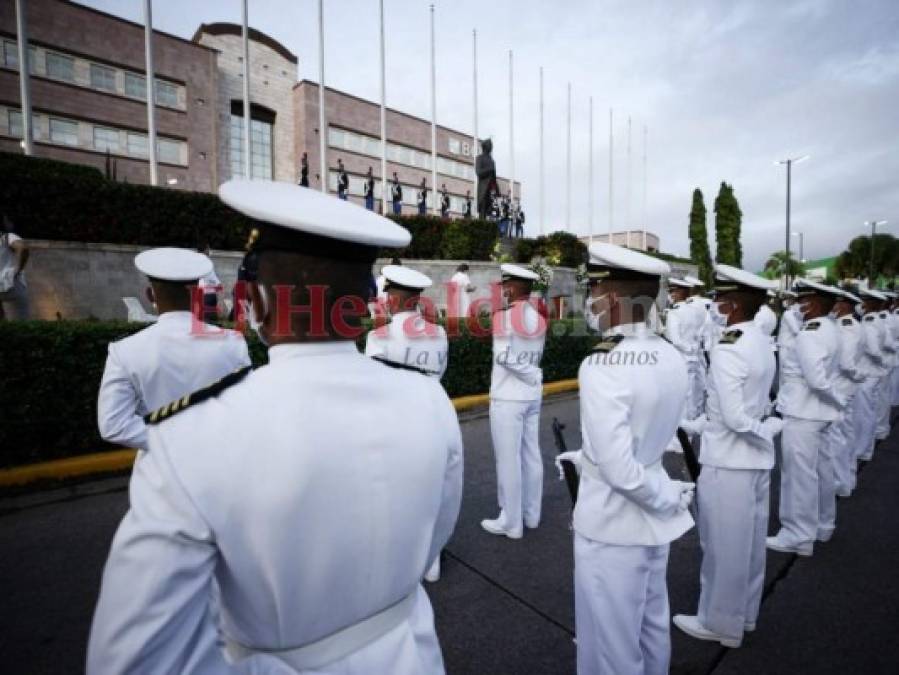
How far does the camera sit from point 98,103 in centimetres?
2162

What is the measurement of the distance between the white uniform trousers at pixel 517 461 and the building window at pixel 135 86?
88.3 feet

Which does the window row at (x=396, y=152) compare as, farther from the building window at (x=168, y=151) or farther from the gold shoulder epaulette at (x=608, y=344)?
the gold shoulder epaulette at (x=608, y=344)

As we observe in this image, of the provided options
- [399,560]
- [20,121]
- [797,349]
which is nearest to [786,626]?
[797,349]

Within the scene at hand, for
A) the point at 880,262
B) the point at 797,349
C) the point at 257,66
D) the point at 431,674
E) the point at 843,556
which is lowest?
the point at 843,556

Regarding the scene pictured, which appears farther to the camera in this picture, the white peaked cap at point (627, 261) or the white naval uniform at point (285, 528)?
the white peaked cap at point (627, 261)

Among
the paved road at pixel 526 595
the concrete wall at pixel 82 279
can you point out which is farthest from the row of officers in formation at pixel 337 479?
the concrete wall at pixel 82 279

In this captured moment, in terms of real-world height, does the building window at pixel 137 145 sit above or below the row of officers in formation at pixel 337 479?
above

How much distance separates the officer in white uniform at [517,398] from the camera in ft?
14.5

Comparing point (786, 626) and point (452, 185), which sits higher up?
point (452, 185)

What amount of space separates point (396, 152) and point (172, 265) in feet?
114

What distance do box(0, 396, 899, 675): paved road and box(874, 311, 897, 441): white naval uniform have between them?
9.55ft

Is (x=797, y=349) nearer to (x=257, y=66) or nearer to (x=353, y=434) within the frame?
(x=353, y=434)

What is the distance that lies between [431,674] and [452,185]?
41621 millimetres

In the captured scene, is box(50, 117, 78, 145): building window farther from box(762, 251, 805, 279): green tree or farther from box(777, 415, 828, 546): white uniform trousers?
box(762, 251, 805, 279): green tree
